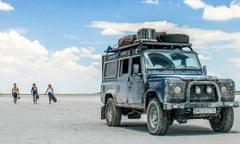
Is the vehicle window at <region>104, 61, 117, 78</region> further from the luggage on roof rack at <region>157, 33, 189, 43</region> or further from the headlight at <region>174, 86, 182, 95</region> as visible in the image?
the headlight at <region>174, 86, 182, 95</region>

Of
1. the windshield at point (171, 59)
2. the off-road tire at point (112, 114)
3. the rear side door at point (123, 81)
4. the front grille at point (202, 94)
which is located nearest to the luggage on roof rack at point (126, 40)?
the rear side door at point (123, 81)

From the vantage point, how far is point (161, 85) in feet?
43.0

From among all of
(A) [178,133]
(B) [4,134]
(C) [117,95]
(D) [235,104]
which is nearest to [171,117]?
(A) [178,133]

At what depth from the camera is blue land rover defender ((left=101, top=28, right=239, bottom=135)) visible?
1311 centimetres

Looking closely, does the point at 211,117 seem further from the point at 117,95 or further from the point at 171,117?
the point at 117,95

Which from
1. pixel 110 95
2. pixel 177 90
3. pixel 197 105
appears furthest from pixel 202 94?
pixel 110 95

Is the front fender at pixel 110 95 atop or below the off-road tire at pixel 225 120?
atop

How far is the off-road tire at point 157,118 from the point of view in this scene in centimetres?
1306

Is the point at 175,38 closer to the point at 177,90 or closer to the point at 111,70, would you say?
the point at 111,70

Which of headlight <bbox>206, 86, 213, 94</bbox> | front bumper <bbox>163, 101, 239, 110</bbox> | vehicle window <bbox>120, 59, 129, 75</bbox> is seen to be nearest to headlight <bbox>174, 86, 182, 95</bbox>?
front bumper <bbox>163, 101, 239, 110</bbox>

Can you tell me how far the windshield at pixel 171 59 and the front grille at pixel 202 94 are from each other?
1674mm

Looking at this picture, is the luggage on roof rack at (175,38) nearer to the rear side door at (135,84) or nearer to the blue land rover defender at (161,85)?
the blue land rover defender at (161,85)

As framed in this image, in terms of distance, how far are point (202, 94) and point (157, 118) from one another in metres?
1.30

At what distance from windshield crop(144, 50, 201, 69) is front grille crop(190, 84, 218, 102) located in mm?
1674
